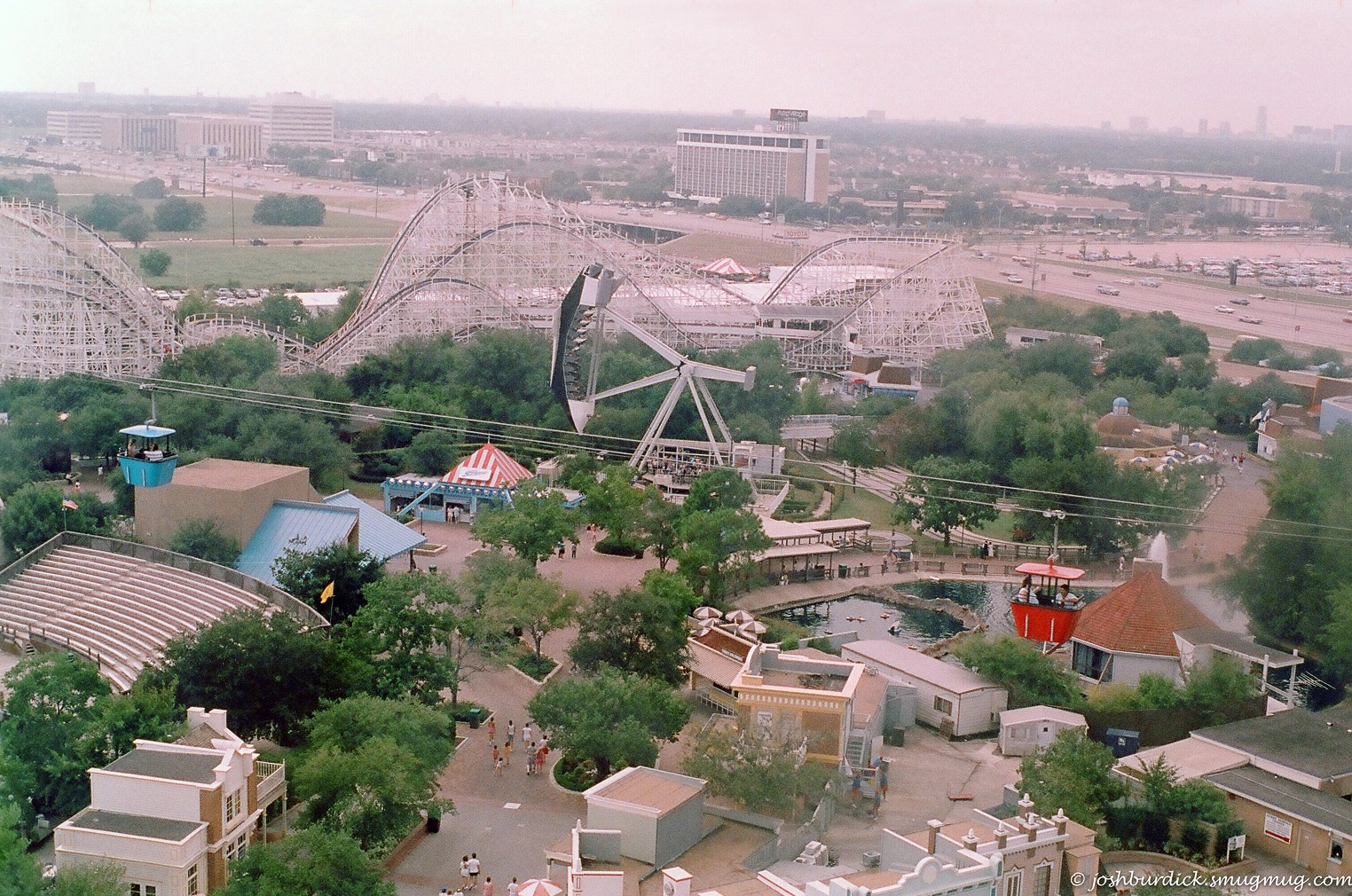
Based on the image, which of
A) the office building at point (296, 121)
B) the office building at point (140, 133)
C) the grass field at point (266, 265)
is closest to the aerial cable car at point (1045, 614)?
the grass field at point (266, 265)

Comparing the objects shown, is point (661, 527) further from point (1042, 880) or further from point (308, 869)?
point (308, 869)

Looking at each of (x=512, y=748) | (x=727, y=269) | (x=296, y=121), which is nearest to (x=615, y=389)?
(x=512, y=748)

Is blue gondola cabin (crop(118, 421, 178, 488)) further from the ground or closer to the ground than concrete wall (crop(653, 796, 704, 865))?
further from the ground

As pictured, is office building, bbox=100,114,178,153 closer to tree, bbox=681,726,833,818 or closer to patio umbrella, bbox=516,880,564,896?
tree, bbox=681,726,833,818

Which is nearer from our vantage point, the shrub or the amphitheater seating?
the shrub

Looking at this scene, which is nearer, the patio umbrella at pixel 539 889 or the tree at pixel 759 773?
the patio umbrella at pixel 539 889

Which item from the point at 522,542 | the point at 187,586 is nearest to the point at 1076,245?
the point at 522,542

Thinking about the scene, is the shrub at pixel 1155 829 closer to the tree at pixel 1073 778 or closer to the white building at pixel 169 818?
the tree at pixel 1073 778

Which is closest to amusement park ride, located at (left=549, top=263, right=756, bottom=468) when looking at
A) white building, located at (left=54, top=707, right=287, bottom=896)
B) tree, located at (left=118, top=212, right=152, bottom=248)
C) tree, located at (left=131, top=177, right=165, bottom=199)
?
white building, located at (left=54, top=707, right=287, bottom=896)
